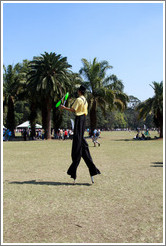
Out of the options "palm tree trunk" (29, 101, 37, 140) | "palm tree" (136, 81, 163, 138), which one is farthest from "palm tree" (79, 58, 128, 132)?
"palm tree trunk" (29, 101, 37, 140)

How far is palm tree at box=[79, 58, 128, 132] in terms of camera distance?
35000mm

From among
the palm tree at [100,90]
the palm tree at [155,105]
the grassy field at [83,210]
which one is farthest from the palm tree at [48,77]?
the grassy field at [83,210]

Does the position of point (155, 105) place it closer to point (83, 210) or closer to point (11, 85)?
point (11, 85)

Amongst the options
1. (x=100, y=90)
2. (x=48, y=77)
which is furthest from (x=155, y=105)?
(x=48, y=77)

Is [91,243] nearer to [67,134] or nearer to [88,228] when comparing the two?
[88,228]

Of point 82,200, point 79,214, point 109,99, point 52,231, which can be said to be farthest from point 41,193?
point 109,99

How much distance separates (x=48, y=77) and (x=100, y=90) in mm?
6495

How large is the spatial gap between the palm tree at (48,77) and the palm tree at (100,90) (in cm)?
318

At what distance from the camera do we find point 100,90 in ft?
115

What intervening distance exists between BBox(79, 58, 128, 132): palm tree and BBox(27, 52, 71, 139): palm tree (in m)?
3.18

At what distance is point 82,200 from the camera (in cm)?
520

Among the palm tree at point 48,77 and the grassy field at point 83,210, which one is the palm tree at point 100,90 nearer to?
the palm tree at point 48,77

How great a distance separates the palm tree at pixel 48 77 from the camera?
105ft

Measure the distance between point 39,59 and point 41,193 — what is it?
30.0 m
